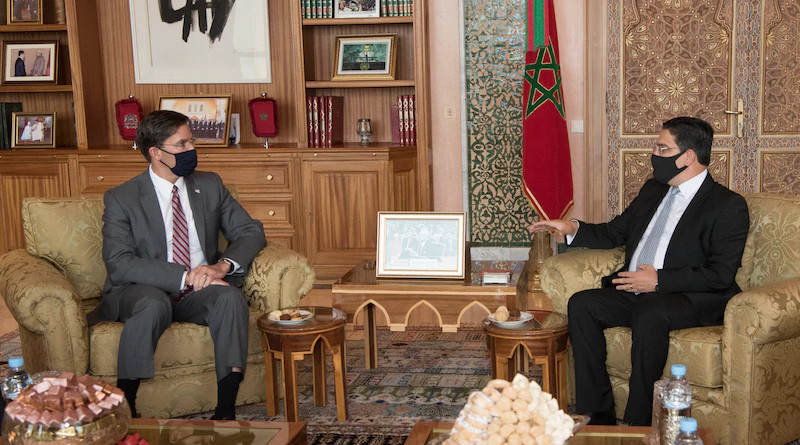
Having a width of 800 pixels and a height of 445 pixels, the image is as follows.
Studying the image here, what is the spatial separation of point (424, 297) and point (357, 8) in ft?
9.05

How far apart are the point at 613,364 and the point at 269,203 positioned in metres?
3.06

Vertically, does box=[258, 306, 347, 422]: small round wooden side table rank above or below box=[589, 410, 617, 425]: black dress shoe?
above

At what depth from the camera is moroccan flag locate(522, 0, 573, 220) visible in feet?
17.0

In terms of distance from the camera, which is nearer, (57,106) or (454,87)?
(454,87)

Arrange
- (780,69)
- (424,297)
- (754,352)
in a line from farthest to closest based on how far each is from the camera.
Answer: (780,69)
(424,297)
(754,352)

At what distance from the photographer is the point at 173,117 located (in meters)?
3.53

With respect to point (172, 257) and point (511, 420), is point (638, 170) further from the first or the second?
point (511, 420)

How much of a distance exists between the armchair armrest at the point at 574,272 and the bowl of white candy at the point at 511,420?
1685 millimetres

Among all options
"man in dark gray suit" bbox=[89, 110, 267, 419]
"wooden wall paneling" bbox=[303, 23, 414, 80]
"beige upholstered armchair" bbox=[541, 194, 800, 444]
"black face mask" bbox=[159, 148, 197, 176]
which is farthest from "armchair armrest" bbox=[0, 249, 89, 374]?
"wooden wall paneling" bbox=[303, 23, 414, 80]

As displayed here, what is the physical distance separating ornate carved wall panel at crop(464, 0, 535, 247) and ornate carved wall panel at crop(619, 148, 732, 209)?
0.66 m

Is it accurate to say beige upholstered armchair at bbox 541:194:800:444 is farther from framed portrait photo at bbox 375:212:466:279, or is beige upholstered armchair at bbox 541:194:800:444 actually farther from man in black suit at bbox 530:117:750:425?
framed portrait photo at bbox 375:212:466:279

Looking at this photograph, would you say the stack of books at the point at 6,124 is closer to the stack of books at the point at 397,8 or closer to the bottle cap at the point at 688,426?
the stack of books at the point at 397,8

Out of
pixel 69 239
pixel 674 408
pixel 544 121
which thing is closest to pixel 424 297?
pixel 674 408

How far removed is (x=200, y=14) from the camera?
233 inches
